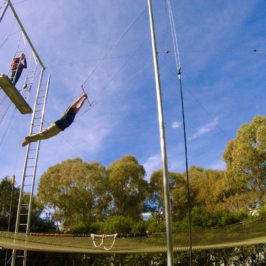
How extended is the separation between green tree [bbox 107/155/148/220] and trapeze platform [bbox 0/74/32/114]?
1036cm

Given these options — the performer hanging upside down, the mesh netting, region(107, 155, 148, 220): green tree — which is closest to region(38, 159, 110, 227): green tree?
region(107, 155, 148, 220): green tree

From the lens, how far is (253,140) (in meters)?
11.3

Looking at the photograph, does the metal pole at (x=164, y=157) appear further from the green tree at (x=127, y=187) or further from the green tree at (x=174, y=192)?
the green tree at (x=174, y=192)

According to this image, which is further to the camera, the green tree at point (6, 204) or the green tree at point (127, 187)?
the green tree at point (127, 187)

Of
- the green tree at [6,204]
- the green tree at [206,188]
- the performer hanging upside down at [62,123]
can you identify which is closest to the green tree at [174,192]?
the green tree at [206,188]

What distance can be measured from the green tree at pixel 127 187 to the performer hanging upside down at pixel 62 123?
36.9ft

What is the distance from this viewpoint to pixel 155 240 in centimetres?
652

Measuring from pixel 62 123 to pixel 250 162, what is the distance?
25.7ft

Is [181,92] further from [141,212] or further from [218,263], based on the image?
[141,212]

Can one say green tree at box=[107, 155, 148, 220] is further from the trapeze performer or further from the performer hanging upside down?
the performer hanging upside down

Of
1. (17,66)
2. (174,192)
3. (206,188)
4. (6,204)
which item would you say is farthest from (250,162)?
(6,204)

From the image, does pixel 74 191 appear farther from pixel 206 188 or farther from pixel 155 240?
pixel 155 240

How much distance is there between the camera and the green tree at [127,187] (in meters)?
16.5

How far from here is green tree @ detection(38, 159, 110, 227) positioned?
14.6 m
